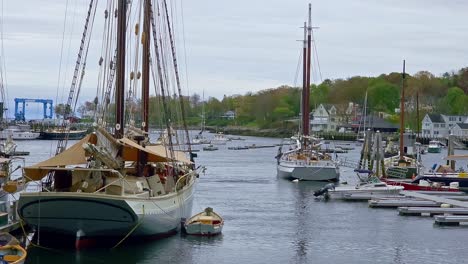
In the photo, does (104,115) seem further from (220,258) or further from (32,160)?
(32,160)

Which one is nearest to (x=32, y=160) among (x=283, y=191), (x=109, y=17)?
(x=283, y=191)

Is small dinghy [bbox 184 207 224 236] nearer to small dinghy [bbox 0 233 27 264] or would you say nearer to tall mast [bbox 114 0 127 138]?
tall mast [bbox 114 0 127 138]

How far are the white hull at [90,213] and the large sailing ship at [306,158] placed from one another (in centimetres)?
4307

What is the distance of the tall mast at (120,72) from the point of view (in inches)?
1670

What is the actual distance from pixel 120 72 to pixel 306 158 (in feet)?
146

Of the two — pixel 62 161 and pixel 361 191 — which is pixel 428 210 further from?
pixel 62 161

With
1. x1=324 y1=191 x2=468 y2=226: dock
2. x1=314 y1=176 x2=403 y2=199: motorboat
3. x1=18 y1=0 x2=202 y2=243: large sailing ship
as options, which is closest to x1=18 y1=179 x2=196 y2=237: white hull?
x1=18 y1=0 x2=202 y2=243: large sailing ship

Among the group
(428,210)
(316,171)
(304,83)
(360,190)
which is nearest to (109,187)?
(428,210)

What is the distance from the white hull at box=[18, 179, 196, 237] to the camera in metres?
37.8

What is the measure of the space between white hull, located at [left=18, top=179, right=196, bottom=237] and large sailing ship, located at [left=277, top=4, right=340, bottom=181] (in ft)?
141

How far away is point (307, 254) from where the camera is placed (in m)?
42.1

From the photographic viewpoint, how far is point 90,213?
38.3 meters

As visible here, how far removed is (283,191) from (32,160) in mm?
48276

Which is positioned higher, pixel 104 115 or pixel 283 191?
pixel 104 115
